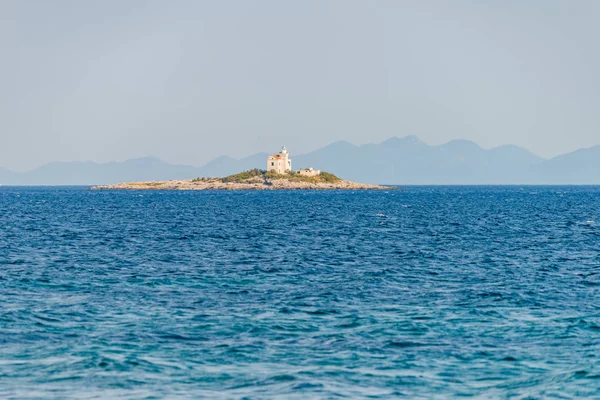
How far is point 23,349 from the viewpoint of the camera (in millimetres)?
23047

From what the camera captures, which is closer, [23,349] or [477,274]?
[23,349]

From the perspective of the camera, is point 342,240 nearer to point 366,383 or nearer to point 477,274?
point 477,274

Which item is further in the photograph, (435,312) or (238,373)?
(435,312)

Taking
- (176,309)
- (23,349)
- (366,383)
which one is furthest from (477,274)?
(23,349)

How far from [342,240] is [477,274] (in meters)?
22.6

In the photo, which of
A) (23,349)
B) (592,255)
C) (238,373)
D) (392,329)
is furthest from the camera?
(592,255)

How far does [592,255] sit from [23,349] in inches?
1538

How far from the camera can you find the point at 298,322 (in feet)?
88.0

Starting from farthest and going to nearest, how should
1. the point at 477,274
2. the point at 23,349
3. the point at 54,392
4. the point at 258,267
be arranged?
1. the point at 258,267
2. the point at 477,274
3. the point at 23,349
4. the point at 54,392

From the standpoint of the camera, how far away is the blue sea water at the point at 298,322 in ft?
65.1

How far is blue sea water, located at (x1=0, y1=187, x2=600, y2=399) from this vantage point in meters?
19.8

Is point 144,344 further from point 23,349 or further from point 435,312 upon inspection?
point 435,312

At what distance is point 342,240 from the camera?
61594mm

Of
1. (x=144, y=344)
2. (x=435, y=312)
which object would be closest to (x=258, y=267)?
(x=435, y=312)
